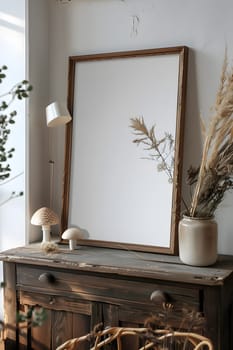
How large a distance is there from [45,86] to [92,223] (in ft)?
2.55

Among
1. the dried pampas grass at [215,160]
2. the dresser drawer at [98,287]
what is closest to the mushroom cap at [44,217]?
the dresser drawer at [98,287]

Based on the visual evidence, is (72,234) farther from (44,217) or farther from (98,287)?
(98,287)

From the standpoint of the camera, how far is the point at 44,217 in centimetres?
236

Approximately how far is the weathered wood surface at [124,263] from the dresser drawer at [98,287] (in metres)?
0.04

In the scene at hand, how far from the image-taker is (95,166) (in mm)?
2408

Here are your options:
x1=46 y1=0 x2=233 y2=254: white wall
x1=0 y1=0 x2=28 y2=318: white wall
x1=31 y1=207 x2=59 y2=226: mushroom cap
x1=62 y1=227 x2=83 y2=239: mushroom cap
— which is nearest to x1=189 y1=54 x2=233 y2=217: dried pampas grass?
x1=46 y1=0 x2=233 y2=254: white wall

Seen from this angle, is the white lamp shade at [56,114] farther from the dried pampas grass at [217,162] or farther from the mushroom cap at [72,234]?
the dried pampas grass at [217,162]

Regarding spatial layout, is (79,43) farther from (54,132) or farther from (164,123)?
(164,123)

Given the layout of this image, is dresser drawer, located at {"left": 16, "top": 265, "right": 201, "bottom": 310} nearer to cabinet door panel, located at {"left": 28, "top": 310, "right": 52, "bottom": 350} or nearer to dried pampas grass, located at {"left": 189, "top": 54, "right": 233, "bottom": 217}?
cabinet door panel, located at {"left": 28, "top": 310, "right": 52, "bottom": 350}

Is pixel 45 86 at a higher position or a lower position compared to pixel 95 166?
higher

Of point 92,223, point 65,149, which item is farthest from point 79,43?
point 92,223

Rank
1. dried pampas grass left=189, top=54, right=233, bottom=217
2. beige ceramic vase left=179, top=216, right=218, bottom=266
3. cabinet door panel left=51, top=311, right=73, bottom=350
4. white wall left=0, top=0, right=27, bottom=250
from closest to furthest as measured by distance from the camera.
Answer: dried pampas grass left=189, top=54, right=233, bottom=217
beige ceramic vase left=179, top=216, right=218, bottom=266
cabinet door panel left=51, top=311, right=73, bottom=350
white wall left=0, top=0, right=27, bottom=250

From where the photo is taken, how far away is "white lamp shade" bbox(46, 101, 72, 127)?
235 centimetres

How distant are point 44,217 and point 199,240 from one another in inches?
31.1
